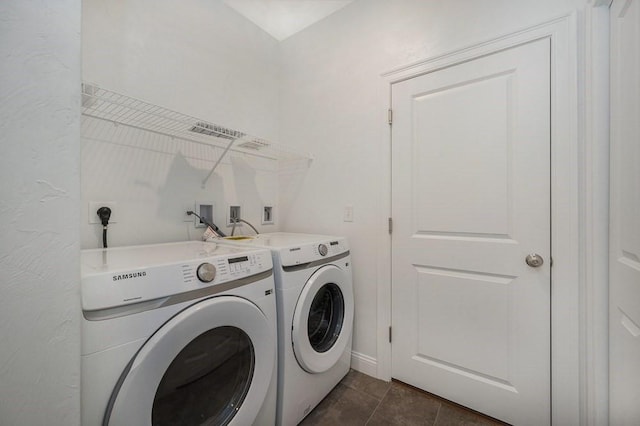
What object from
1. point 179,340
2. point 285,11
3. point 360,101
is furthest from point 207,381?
point 285,11

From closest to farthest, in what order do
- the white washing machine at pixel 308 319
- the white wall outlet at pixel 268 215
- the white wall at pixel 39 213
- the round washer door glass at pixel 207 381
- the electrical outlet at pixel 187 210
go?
the white wall at pixel 39 213
the round washer door glass at pixel 207 381
the white washing machine at pixel 308 319
the electrical outlet at pixel 187 210
the white wall outlet at pixel 268 215

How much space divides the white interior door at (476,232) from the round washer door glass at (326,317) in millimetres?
366

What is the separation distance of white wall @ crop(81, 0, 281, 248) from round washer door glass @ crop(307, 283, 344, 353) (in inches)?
31.8

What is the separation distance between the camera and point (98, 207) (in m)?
1.27

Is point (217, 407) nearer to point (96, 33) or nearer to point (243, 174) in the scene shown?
point (243, 174)

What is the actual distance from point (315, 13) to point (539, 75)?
4.99 feet

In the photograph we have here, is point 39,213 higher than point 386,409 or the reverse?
higher

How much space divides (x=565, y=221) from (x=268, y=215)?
1.81m

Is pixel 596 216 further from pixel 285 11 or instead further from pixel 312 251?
pixel 285 11

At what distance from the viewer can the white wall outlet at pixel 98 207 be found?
49.2 inches

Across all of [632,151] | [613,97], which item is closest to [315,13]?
[613,97]

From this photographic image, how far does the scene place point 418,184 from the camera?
1558 millimetres

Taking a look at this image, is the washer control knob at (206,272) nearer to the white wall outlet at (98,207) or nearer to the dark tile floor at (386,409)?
the white wall outlet at (98,207)

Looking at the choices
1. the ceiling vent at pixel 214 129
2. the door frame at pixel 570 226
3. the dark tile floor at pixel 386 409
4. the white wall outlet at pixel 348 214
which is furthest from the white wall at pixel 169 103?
the door frame at pixel 570 226
